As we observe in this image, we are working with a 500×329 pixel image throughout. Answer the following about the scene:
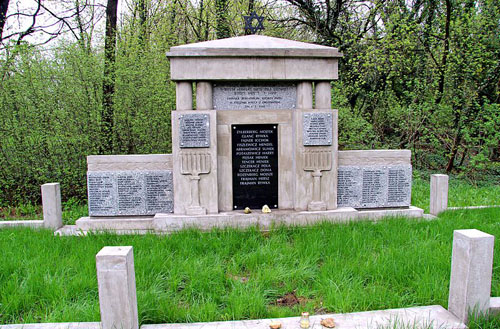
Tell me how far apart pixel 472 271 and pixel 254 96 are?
387 cm

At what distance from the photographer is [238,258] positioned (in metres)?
3.97

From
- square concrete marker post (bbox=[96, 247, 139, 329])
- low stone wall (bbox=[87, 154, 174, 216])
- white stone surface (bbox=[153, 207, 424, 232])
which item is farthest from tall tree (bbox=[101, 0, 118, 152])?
square concrete marker post (bbox=[96, 247, 139, 329])

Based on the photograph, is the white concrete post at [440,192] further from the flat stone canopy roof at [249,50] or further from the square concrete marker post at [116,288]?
the square concrete marker post at [116,288]

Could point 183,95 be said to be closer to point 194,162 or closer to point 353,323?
point 194,162

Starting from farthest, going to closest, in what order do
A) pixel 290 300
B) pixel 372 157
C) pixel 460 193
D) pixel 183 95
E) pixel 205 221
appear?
pixel 460 193 < pixel 372 157 < pixel 183 95 < pixel 205 221 < pixel 290 300

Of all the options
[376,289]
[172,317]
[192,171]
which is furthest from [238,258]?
[192,171]

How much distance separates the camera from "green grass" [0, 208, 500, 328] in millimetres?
2992

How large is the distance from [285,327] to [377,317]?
0.73 meters

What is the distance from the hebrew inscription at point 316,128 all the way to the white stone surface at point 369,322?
302 cm

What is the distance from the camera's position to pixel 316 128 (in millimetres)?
5477

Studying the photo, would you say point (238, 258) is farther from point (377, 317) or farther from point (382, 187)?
point (382, 187)

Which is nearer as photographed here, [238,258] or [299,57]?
[238,258]

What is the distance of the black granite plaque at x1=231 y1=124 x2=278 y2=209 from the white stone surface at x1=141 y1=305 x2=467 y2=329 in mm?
2984

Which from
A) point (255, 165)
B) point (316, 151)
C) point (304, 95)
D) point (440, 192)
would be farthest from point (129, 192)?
point (440, 192)
